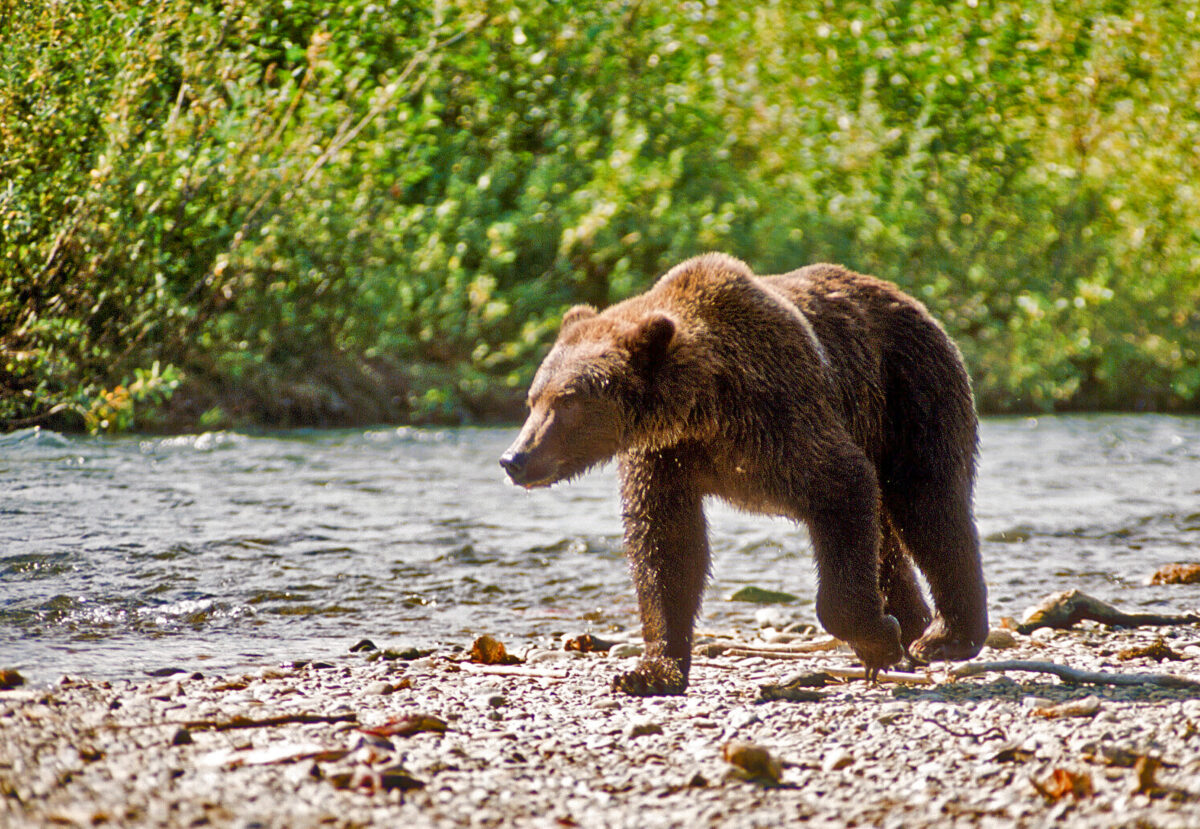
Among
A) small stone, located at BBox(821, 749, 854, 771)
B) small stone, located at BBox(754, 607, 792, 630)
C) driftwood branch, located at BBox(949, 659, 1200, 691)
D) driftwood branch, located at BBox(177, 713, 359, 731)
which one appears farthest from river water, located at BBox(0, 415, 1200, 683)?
small stone, located at BBox(821, 749, 854, 771)

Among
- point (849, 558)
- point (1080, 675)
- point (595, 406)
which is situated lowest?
point (1080, 675)

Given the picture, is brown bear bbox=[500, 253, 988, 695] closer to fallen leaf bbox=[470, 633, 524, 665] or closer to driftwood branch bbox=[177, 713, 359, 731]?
fallen leaf bbox=[470, 633, 524, 665]

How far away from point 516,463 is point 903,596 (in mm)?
1999

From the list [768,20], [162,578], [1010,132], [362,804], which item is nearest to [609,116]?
[768,20]

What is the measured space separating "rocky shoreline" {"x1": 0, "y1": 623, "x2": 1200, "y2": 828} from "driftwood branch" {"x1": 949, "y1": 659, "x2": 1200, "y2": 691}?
0.12 ft

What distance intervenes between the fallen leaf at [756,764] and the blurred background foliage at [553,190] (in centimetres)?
700

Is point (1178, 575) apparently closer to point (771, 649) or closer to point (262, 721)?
point (771, 649)

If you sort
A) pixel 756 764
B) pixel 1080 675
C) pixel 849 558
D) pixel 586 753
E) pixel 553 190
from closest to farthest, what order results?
pixel 756 764
pixel 586 753
pixel 1080 675
pixel 849 558
pixel 553 190

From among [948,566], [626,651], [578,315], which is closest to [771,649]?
[626,651]

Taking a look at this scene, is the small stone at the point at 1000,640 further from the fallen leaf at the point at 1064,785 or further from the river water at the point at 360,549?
the fallen leaf at the point at 1064,785

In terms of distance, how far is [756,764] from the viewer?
3.24 meters

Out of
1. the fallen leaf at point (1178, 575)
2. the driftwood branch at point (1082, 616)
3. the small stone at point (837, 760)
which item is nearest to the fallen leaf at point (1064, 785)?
the small stone at point (837, 760)

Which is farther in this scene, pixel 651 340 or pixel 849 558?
pixel 651 340

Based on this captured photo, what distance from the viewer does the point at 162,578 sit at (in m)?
6.29
